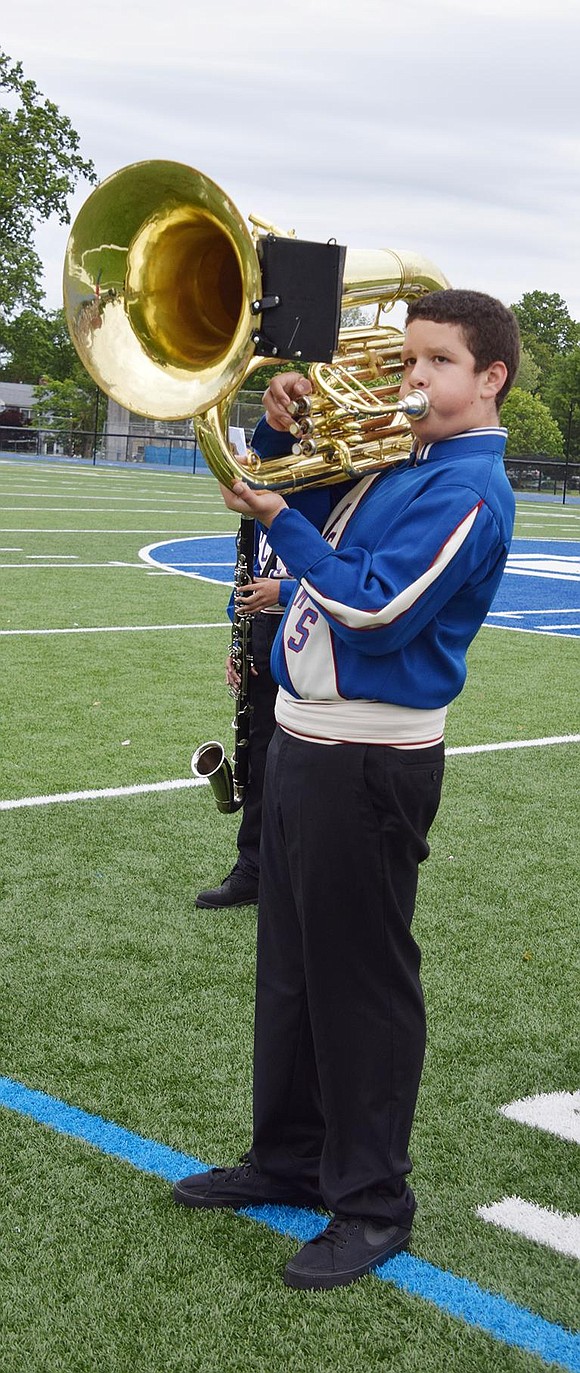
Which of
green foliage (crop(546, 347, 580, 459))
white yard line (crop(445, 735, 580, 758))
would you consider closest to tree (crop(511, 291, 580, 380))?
green foliage (crop(546, 347, 580, 459))

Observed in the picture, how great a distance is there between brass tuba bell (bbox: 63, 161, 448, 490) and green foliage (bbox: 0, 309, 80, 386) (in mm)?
35927

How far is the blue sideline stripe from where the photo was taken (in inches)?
106

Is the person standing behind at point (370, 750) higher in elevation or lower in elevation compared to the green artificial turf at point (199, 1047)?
higher

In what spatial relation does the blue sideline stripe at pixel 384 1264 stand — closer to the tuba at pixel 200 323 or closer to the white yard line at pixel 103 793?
the tuba at pixel 200 323

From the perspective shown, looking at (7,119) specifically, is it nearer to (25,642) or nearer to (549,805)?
(25,642)

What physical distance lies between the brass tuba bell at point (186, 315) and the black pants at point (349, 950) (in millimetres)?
592

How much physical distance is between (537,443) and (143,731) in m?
63.4

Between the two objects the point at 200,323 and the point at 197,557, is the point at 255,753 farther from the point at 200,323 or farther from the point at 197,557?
the point at 197,557

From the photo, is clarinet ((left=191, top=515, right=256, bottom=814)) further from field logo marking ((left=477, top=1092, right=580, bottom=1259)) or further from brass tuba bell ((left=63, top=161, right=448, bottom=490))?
field logo marking ((left=477, top=1092, right=580, bottom=1259))

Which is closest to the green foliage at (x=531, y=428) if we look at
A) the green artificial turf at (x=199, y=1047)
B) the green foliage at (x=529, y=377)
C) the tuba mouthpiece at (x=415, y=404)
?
the green foliage at (x=529, y=377)

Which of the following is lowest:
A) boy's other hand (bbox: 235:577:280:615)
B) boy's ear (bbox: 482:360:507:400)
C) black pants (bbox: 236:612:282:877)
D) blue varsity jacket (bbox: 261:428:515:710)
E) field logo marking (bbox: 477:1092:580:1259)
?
field logo marking (bbox: 477:1092:580:1259)

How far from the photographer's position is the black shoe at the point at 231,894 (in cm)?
503

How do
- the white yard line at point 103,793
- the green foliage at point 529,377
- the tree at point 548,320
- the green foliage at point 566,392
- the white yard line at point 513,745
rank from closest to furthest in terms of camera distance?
the white yard line at point 103,793, the white yard line at point 513,745, the green foliage at point 566,392, the green foliage at point 529,377, the tree at point 548,320

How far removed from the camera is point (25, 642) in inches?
393
